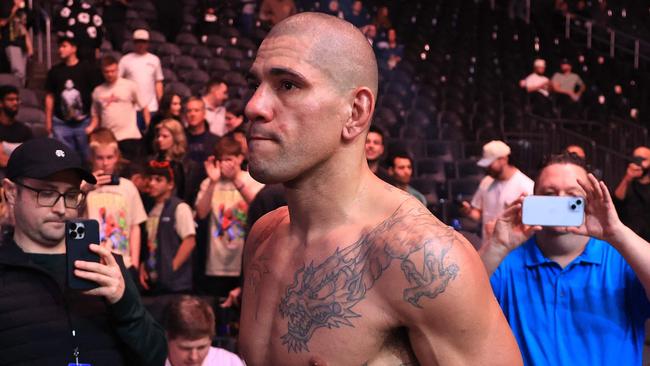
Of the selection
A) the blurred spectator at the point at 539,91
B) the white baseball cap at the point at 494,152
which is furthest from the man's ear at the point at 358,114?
the blurred spectator at the point at 539,91

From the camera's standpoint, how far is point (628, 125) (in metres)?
15.1

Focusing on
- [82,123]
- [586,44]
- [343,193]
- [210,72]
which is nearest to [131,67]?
[82,123]

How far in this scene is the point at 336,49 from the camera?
2229 mm

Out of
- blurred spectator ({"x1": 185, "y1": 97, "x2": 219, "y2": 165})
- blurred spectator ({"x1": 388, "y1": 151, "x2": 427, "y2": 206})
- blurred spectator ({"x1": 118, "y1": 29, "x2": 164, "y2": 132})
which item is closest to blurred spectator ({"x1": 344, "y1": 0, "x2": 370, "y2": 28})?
blurred spectator ({"x1": 118, "y1": 29, "x2": 164, "y2": 132})

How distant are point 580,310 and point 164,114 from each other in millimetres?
6491

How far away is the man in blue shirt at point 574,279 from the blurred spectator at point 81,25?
8.52 m

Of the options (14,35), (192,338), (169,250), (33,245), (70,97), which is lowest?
(192,338)

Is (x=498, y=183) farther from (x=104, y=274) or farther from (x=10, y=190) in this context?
(x=104, y=274)

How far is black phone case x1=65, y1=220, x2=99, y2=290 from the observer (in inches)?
127

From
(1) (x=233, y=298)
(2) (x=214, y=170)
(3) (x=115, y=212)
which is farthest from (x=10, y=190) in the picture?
(2) (x=214, y=170)

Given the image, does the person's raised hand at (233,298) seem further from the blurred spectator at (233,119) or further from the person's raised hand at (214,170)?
the blurred spectator at (233,119)

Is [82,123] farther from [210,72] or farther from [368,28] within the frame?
[368,28]

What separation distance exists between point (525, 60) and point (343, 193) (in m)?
16.6

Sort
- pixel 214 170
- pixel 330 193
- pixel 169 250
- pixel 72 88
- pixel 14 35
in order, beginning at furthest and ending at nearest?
pixel 14 35
pixel 72 88
pixel 214 170
pixel 169 250
pixel 330 193
